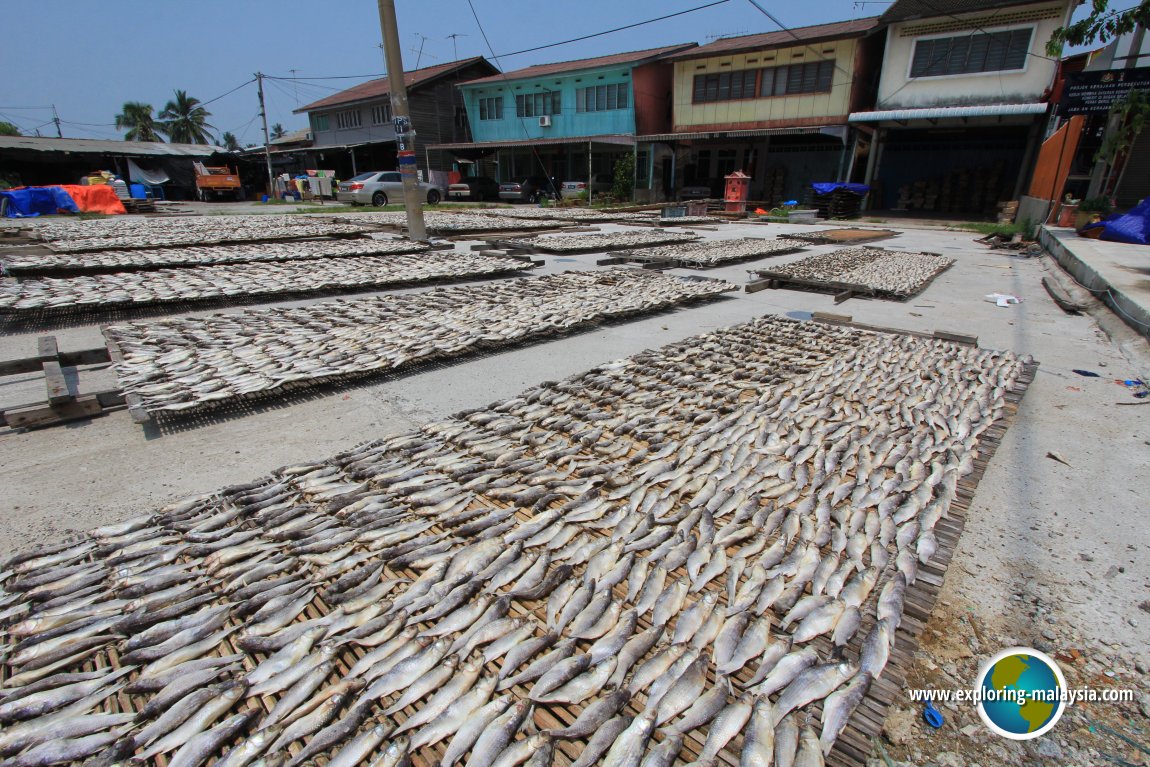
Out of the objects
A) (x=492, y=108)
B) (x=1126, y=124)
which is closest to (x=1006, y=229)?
(x=1126, y=124)

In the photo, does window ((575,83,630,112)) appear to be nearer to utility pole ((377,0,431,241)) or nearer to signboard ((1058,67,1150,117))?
signboard ((1058,67,1150,117))

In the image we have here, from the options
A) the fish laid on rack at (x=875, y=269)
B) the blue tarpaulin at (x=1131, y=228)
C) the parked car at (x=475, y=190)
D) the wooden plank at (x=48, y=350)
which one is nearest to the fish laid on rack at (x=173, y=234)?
the wooden plank at (x=48, y=350)

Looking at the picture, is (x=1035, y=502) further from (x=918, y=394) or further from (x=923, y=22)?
(x=923, y=22)

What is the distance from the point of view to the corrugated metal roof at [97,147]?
28.8 meters

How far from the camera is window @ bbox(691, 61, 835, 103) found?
25.3 meters

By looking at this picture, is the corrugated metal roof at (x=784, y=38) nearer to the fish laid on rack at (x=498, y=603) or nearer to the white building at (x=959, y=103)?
the white building at (x=959, y=103)

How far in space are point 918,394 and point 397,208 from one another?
24763 mm

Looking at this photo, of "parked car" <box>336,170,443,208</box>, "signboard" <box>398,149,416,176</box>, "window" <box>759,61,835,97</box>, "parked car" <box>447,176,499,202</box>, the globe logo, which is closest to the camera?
the globe logo

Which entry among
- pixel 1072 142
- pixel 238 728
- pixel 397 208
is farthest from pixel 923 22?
pixel 238 728

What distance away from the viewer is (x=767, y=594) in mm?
2480

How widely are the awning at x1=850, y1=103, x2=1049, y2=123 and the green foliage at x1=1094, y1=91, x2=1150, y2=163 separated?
13.3 ft

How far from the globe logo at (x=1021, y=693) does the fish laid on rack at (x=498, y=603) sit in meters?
0.38

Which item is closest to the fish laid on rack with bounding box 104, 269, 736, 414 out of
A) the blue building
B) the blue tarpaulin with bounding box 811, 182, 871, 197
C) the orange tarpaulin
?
the blue tarpaulin with bounding box 811, 182, 871, 197

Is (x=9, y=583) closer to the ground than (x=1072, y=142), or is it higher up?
closer to the ground
